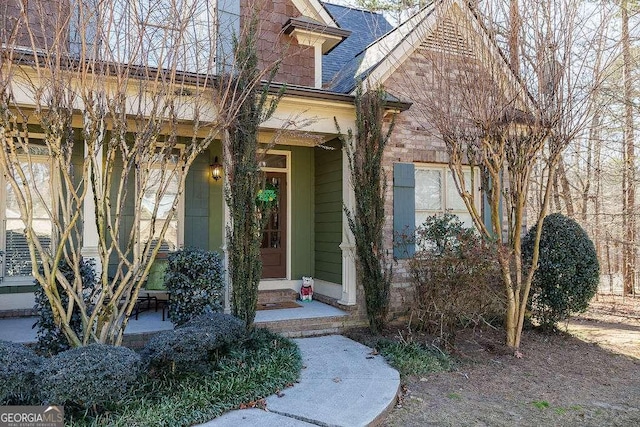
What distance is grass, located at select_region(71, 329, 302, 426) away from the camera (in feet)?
10.3

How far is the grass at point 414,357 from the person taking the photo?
15.3 feet

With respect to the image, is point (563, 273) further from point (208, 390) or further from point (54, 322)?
point (54, 322)

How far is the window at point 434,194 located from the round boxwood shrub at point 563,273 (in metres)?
1.34

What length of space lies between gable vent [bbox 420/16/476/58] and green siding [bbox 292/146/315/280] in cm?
322

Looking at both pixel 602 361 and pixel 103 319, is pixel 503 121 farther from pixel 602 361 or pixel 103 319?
pixel 103 319

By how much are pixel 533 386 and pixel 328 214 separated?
159 inches

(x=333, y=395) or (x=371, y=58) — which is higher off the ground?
(x=371, y=58)

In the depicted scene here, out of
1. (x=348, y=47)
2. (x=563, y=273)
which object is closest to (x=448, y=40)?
(x=563, y=273)

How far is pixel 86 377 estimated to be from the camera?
9.87 feet

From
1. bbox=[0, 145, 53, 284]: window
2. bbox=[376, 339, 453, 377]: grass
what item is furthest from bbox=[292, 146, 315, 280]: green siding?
bbox=[0, 145, 53, 284]: window

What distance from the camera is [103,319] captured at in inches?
159

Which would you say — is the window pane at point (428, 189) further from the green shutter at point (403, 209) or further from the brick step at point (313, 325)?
the brick step at point (313, 325)

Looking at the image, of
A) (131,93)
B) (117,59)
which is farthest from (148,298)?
(117,59)

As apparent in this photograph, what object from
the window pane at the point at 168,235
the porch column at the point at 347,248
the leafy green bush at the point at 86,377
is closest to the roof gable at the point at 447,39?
the porch column at the point at 347,248
